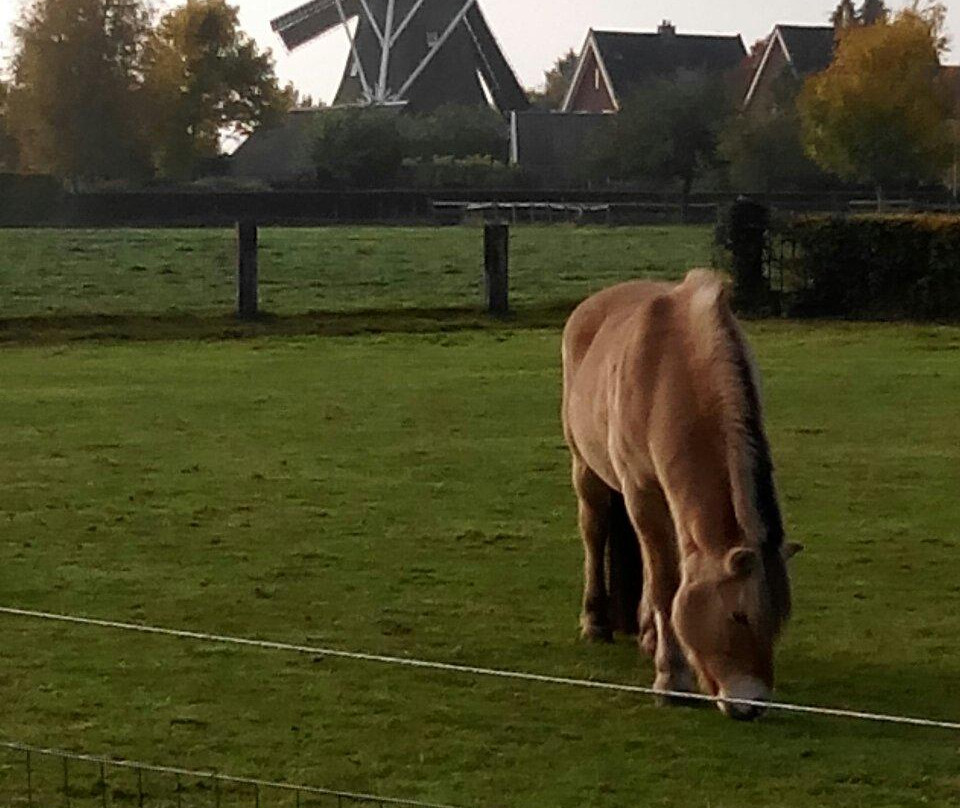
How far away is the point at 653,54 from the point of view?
82.9m

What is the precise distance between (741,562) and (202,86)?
63.7m

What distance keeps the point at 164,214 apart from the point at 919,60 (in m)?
20.7

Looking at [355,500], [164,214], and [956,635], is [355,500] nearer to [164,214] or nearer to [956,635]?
[956,635]

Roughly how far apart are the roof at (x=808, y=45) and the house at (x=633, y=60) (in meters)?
4.97

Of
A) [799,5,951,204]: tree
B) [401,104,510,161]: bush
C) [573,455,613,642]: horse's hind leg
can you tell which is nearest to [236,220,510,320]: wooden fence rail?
[573,455,613,642]: horse's hind leg

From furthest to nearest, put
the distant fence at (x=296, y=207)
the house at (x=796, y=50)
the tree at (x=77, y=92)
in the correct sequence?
the house at (x=796, y=50), the tree at (x=77, y=92), the distant fence at (x=296, y=207)

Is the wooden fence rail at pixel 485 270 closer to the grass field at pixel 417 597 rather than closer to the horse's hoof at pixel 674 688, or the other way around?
the grass field at pixel 417 597

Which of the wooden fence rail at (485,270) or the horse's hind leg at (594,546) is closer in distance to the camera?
the horse's hind leg at (594,546)

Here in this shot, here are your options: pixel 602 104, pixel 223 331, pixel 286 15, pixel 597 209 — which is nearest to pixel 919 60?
pixel 597 209

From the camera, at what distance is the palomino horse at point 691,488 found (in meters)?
6.08

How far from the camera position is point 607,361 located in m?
7.55

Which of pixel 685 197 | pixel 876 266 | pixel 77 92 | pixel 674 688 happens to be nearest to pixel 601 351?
pixel 674 688

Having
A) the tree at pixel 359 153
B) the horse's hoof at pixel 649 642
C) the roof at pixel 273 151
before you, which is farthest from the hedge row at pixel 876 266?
the roof at pixel 273 151

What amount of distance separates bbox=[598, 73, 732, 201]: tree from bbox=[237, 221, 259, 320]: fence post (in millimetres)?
34683
